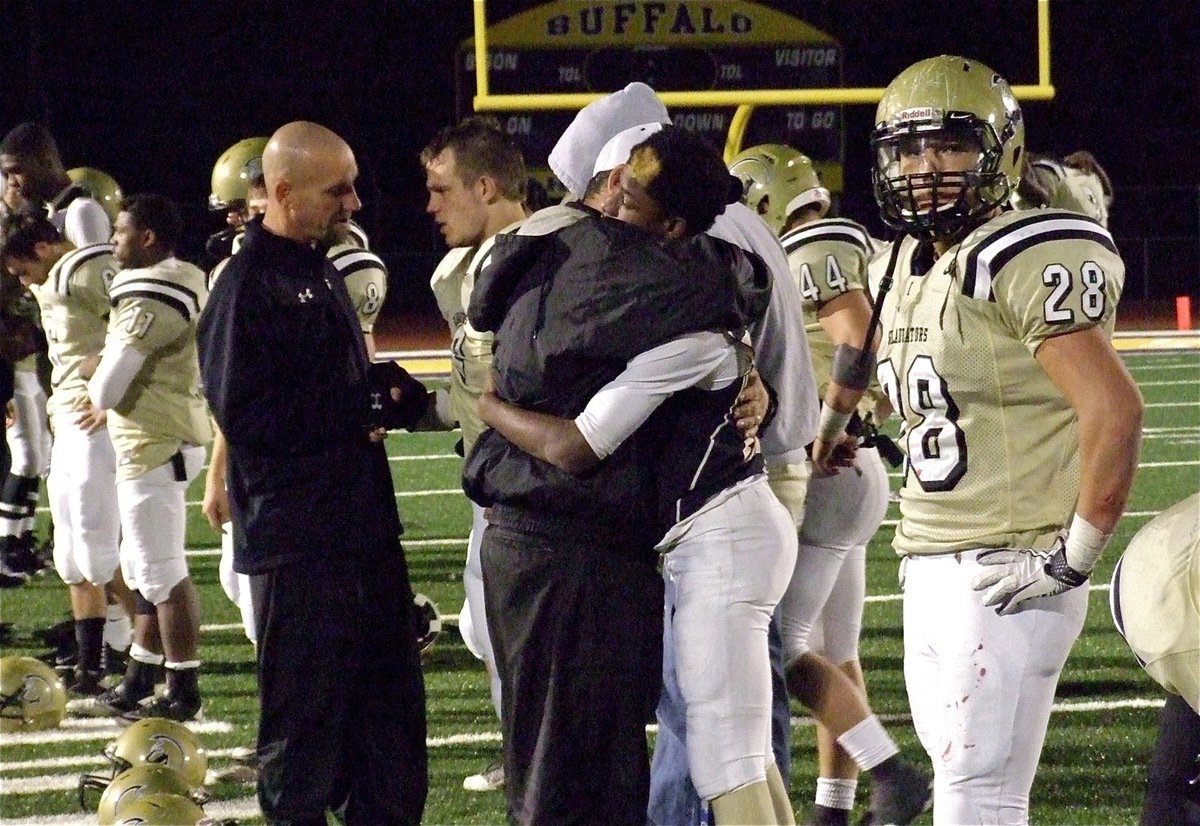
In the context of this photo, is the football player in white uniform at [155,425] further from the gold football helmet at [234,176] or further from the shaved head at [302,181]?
the shaved head at [302,181]

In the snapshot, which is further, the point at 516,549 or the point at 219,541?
the point at 219,541

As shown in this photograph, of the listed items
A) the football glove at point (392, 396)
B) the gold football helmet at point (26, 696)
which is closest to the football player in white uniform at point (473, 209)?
the football glove at point (392, 396)

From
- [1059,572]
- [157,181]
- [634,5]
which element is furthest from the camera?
[157,181]

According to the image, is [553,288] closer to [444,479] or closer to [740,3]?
[444,479]

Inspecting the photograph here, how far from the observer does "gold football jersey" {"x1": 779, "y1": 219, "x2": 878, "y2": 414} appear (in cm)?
449

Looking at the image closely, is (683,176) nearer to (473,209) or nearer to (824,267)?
(473,209)

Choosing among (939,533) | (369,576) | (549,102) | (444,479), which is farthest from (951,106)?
(444,479)

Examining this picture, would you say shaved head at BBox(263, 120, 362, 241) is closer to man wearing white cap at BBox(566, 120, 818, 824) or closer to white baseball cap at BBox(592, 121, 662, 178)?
man wearing white cap at BBox(566, 120, 818, 824)

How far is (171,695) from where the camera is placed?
5363 mm

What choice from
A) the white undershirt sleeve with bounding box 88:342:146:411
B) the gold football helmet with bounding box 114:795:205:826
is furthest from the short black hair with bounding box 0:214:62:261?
the gold football helmet with bounding box 114:795:205:826

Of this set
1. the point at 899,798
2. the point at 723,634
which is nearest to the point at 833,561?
the point at 899,798

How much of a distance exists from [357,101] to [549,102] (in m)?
20.6

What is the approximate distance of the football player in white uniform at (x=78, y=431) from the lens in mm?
5762

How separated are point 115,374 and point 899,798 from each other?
268cm
